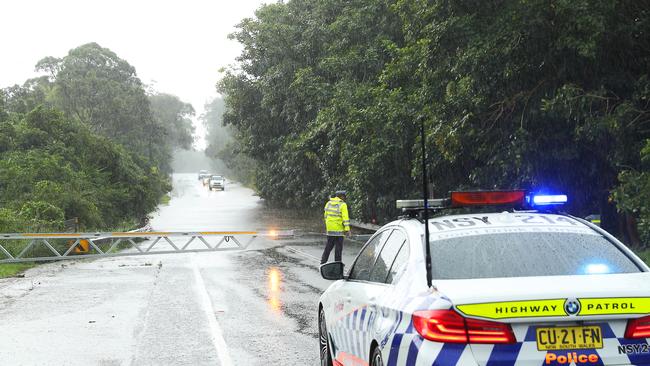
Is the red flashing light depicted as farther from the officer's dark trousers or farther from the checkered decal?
the officer's dark trousers

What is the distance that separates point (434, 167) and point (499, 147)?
344 cm

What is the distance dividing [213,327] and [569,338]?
7.12 m

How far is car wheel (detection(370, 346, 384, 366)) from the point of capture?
4.83 meters

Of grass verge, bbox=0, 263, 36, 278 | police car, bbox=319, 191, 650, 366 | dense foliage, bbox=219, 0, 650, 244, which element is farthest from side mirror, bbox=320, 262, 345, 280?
grass verge, bbox=0, 263, 36, 278

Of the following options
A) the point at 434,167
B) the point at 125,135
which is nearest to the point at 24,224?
the point at 434,167

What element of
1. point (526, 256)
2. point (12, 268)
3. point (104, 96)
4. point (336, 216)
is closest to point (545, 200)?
point (526, 256)

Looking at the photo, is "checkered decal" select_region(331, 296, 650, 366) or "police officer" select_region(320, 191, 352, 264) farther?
"police officer" select_region(320, 191, 352, 264)

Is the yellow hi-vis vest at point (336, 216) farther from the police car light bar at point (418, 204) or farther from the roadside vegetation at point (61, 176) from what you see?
the police car light bar at point (418, 204)

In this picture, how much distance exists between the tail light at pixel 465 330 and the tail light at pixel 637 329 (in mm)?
595

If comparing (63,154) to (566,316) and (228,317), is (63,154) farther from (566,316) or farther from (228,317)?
(566,316)

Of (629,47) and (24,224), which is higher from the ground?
(629,47)

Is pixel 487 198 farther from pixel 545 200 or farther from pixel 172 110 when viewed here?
pixel 172 110

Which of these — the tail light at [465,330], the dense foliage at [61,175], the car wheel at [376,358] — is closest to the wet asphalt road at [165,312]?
the car wheel at [376,358]

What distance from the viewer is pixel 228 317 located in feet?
37.3
